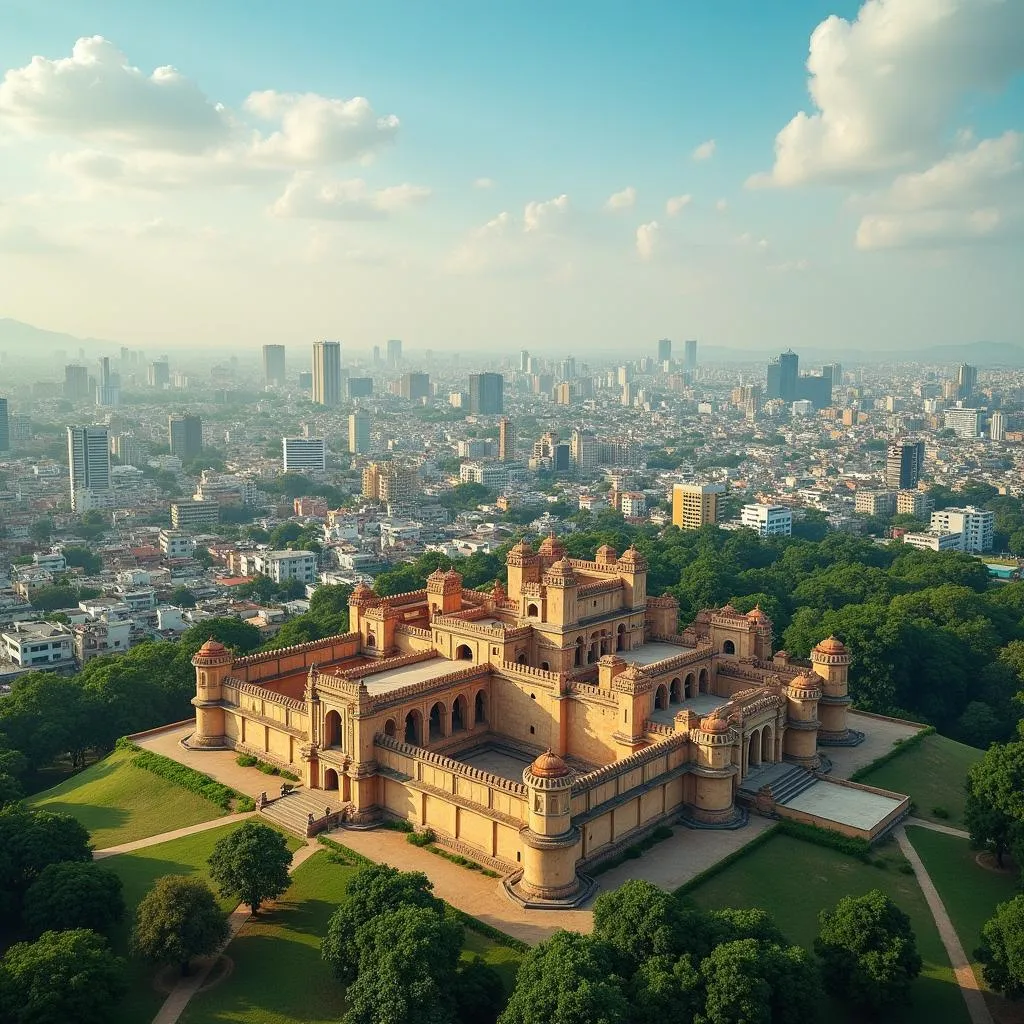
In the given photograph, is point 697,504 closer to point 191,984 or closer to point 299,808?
point 299,808

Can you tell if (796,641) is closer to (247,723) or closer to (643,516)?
(247,723)

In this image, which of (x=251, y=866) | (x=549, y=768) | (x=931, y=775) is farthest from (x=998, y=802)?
(x=251, y=866)

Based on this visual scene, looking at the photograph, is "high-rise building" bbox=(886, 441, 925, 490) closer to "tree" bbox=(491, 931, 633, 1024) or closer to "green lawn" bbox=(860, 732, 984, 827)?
"green lawn" bbox=(860, 732, 984, 827)

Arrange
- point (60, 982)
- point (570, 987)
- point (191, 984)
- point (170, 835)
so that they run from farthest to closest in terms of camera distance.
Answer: point (170, 835) < point (191, 984) < point (60, 982) < point (570, 987)

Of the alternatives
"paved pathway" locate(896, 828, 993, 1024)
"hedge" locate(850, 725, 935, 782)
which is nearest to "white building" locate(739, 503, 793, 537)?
"hedge" locate(850, 725, 935, 782)

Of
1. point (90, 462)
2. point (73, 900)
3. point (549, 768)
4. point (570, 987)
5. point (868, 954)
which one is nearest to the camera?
point (570, 987)

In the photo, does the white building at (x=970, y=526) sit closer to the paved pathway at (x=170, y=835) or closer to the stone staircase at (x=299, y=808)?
the stone staircase at (x=299, y=808)

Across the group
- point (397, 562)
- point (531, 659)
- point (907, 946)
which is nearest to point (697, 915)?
point (907, 946)

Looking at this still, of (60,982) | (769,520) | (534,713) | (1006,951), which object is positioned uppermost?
(534,713)
